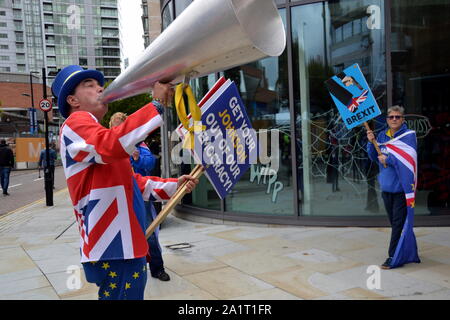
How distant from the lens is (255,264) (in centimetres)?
495

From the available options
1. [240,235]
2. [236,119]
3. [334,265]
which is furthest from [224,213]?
[236,119]

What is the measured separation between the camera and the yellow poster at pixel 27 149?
3136cm

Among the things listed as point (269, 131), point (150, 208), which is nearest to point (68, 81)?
point (150, 208)

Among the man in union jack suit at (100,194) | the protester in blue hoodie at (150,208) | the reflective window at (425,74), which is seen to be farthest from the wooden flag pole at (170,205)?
the reflective window at (425,74)

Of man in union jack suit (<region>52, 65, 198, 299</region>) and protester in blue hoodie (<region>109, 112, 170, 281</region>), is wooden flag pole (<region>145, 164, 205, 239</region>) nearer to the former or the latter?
man in union jack suit (<region>52, 65, 198, 299</region>)

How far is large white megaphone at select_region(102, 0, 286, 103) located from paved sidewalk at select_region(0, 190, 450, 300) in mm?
2710

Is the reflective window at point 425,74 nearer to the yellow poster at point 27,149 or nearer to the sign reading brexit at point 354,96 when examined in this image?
the sign reading brexit at point 354,96

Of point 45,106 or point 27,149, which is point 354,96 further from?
point 27,149

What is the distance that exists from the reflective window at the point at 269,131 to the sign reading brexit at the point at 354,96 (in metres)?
2.38

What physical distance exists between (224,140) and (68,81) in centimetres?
97

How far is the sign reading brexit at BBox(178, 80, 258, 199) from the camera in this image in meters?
2.30

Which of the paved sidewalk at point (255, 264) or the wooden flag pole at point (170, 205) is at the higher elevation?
the wooden flag pole at point (170, 205)

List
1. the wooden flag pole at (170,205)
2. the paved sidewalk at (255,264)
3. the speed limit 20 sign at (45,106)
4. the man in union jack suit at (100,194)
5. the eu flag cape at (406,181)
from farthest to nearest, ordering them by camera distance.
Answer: the speed limit 20 sign at (45,106) < the eu flag cape at (406,181) < the paved sidewalk at (255,264) < the wooden flag pole at (170,205) < the man in union jack suit at (100,194)
